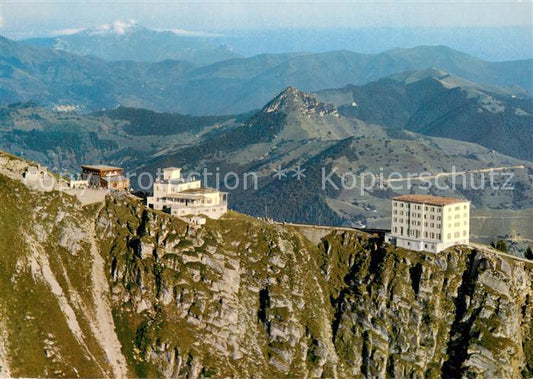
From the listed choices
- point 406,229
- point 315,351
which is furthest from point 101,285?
point 406,229

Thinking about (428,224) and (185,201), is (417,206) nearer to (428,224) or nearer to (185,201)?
(428,224)

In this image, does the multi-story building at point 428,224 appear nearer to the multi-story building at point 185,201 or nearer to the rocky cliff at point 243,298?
the rocky cliff at point 243,298

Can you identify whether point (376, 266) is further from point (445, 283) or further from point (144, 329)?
point (144, 329)

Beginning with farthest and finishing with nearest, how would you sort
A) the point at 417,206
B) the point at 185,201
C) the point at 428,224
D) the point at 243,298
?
1. the point at 185,201
2. the point at 417,206
3. the point at 428,224
4. the point at 243,298

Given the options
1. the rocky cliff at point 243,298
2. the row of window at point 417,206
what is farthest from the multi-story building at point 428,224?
the rocky cliff at point 243,298

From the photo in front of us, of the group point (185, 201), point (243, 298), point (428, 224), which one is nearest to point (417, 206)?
point (428, 224)

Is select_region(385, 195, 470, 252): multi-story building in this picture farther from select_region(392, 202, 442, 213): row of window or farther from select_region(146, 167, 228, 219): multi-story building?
select_region(146, 167, 228, 219): multi-story building

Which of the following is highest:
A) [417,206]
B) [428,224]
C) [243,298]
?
[417,206]
